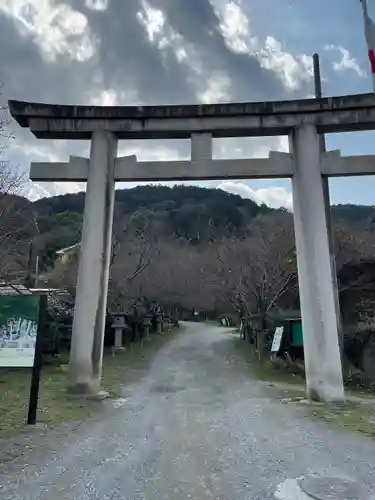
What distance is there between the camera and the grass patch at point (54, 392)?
6.59 metres

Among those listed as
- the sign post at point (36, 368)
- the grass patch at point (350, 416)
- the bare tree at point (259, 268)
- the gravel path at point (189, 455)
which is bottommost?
the gravel path at point (189, 455)

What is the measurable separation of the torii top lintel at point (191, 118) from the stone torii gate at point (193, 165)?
21 millimetres

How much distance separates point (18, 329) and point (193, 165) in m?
4.80

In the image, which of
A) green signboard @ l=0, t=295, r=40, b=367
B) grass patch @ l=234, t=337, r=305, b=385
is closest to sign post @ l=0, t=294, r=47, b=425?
green signboard @ l=0, t=295, r=40, b=367

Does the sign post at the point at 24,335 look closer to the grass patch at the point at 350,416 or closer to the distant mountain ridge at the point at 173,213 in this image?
the grass patch at the point at 350,416

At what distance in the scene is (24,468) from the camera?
4.35 meters

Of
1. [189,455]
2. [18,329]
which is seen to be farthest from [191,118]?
[189,455]

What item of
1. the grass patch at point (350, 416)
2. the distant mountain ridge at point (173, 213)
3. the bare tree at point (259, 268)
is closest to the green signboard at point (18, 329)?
the grass patch at point (350, 416)

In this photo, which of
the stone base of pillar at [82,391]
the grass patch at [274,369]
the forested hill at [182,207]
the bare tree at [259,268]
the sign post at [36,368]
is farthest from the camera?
the forested hill at [182,207]

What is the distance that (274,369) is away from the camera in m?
14.2

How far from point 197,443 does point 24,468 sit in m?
2.05

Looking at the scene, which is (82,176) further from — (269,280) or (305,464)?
(269,280)

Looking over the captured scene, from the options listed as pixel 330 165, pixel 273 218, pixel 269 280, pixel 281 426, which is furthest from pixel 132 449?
pixel 273 218

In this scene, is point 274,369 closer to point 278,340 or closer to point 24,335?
point 278,340
